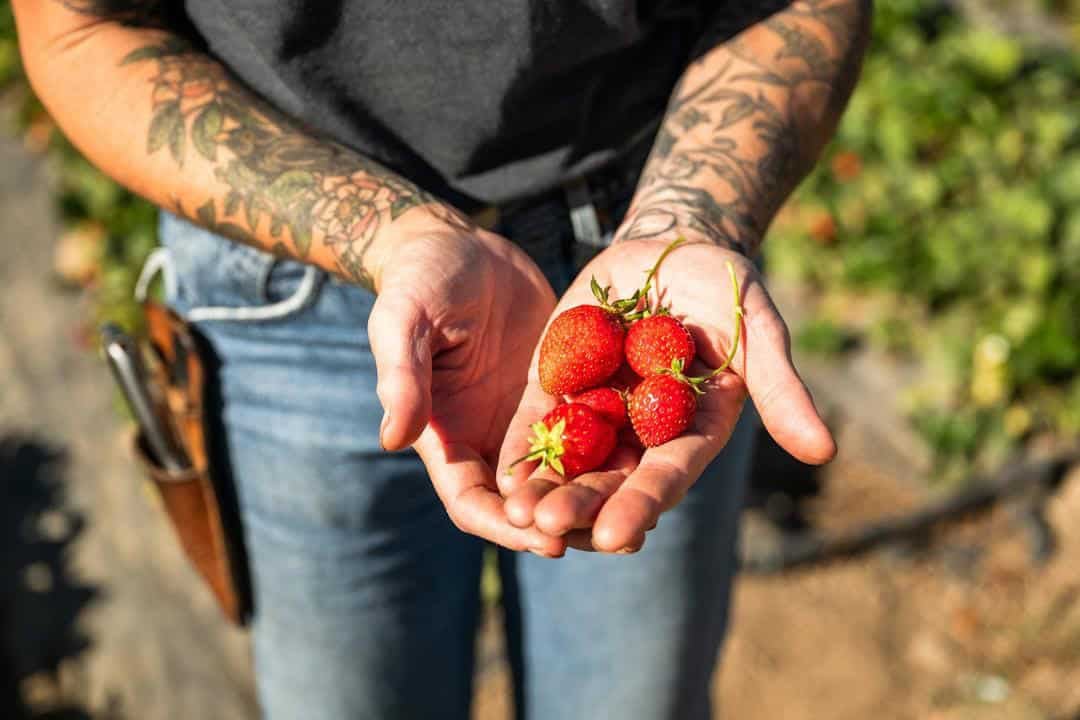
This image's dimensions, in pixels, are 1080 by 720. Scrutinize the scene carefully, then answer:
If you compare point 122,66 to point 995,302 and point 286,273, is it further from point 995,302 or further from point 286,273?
point 995,302

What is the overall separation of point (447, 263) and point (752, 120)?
0.62 metres

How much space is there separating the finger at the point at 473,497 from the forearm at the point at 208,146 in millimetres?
289

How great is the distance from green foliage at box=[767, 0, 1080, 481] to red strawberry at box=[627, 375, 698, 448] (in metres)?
2.34

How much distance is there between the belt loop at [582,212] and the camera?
66.1 inches

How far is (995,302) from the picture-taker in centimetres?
377

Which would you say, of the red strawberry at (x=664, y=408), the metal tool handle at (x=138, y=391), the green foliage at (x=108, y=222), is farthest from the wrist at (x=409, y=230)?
the green foliage at (x=108, y=222)

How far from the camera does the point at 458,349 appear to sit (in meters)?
1.49

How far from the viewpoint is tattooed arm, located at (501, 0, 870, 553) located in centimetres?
133

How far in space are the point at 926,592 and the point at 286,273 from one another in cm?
244

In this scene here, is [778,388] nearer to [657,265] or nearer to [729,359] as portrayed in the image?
[729,359]

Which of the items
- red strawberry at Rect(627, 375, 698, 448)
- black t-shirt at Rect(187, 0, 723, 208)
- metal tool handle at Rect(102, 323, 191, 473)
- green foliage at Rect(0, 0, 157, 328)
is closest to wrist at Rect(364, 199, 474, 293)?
black t-shirt at Rect(187, 0, 723, 208)

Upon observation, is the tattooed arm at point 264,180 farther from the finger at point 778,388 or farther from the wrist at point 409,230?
the finger at point 778,388

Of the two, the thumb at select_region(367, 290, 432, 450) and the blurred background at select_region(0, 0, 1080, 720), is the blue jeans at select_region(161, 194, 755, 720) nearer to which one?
the thumb at select_region(367, 290, 432, 450)

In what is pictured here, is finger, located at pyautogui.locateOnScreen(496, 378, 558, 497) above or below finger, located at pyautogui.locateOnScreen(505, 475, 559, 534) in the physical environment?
below
